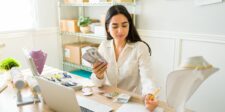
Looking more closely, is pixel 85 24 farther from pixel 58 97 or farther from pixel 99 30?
pixel 58 97

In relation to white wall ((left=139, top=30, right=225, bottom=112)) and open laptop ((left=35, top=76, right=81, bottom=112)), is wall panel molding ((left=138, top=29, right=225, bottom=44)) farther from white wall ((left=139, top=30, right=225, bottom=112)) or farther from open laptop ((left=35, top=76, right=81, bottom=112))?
open laptop ((left=35, top=76, right=81, bottom=112))

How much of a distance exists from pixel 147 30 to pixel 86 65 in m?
1.01

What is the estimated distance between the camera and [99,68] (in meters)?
1.50

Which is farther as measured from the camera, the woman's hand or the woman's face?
the woman's face

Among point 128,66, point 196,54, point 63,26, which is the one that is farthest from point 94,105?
point 63,26

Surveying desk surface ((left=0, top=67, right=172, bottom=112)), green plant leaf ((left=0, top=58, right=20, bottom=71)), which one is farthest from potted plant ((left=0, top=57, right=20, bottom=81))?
desk surface ((left=0, top=67, right=172, bottom=112))

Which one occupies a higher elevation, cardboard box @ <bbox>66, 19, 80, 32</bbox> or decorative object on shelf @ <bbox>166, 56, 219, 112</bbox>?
cardboard box @ <bbox>66, 19, 80, 32</bbox>

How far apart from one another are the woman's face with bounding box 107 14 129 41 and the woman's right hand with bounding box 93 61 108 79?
27 centimetres

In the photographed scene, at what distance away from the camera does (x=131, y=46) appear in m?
1.71

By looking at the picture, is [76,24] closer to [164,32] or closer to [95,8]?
[95,8]

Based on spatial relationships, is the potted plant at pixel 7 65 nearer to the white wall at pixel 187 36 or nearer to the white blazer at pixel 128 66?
the white blazer at pixel 128 66

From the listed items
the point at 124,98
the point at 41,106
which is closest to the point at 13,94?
the point at 41,106

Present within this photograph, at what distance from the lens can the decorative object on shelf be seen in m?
0.78

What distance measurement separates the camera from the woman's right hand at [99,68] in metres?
1.45
